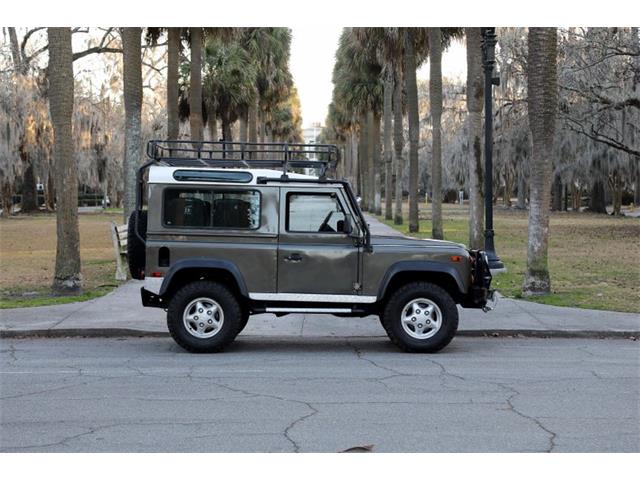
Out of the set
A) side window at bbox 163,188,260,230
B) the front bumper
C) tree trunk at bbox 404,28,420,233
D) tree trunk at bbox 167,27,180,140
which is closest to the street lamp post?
the front bumper

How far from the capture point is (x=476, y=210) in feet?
72.0


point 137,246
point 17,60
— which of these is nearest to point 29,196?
point 17,60

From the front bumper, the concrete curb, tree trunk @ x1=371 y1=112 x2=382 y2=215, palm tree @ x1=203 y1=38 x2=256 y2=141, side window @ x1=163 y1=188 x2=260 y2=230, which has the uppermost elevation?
palm tree @ x1=203 y1=38 x2=256 y2=141

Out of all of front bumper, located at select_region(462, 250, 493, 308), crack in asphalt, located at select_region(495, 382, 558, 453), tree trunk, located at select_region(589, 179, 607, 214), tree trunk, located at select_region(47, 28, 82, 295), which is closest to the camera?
crack in asphalt, located at select_region(495, 382, 558, 453)

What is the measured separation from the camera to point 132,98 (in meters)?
20.6

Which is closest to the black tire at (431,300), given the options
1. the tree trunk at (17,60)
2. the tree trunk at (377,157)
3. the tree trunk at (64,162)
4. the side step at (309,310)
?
the side step at (309,310)

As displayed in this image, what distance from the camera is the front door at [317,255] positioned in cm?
995

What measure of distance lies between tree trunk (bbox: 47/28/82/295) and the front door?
248 inches

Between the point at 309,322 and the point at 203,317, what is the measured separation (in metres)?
2.83

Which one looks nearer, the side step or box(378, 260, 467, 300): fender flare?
box(378, 260, 467, 300): fender flare

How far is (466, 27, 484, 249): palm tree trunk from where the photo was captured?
21844mm

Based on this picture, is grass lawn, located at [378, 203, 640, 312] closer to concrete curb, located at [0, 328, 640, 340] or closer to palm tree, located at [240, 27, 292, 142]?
concrete curb, located at [0, 328, 640, 340]

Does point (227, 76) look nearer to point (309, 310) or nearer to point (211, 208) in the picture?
point (211, 208)

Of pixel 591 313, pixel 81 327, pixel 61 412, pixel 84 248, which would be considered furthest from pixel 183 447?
pixel 84 248
